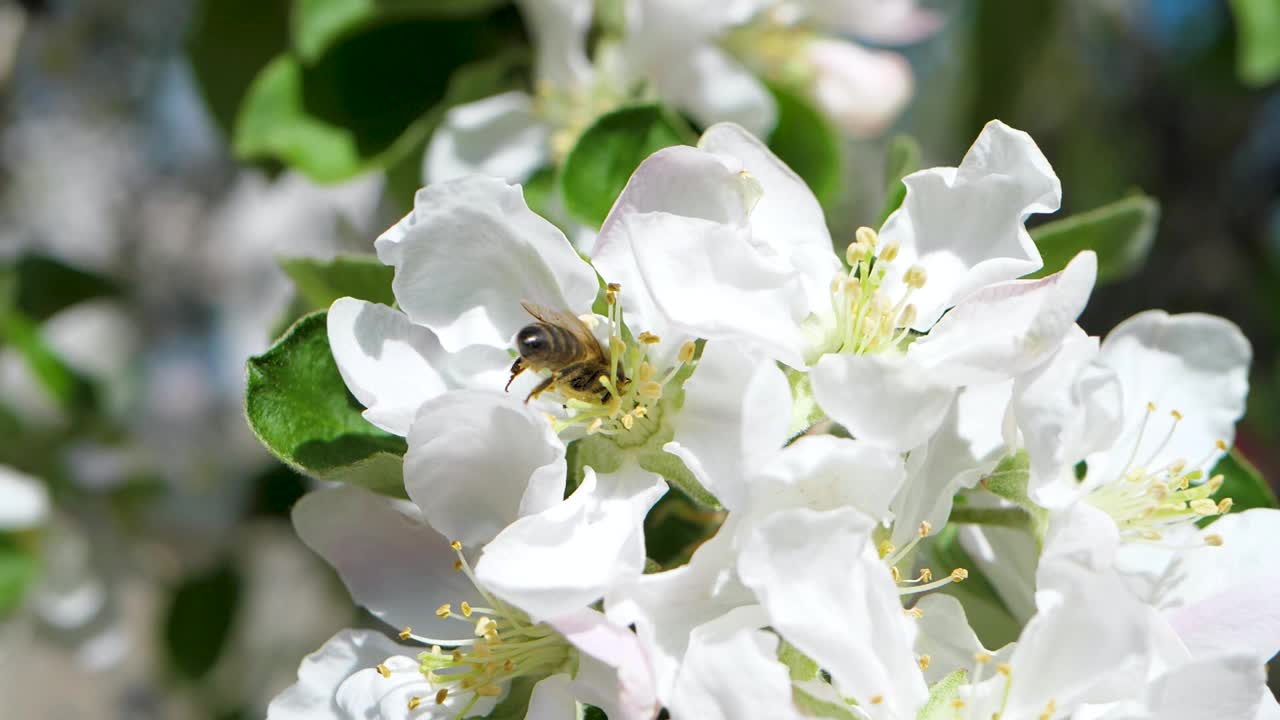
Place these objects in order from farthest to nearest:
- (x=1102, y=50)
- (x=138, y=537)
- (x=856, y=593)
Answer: (x=1102, y=50) < (x=138, y=537) < (x=856, y=593)

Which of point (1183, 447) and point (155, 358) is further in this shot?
point (155, 358)

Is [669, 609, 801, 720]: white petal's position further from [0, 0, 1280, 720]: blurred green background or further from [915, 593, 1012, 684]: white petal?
[0, 0, 1280, 720]: blurred green background

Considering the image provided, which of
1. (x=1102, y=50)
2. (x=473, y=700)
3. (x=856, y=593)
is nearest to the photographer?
(x=856, y=593)

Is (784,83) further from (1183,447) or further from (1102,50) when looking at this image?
(1102,50)

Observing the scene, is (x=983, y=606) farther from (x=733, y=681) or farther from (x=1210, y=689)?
(x=733, y=681)

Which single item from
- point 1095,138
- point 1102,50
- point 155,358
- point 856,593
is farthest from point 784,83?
point 155,358

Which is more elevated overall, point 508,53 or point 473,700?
point 508,53
